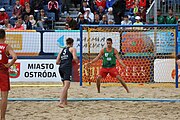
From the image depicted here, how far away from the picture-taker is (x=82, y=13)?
21.5m

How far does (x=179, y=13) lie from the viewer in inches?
851

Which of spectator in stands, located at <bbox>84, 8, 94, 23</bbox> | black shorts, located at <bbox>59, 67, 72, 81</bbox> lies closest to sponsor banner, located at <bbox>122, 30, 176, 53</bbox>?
spectator in stands, located at <bbox>84, 8, 94, 23</bbox>

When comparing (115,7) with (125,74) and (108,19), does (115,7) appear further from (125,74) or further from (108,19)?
(125,74)

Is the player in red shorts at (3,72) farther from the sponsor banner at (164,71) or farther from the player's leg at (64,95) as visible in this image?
the sponsor banner at (164,71)

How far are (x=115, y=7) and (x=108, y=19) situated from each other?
2.22 meters

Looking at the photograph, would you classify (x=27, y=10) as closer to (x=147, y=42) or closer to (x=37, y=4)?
(x=37, y=4)

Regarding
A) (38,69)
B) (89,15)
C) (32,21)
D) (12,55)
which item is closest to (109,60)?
(38,69)

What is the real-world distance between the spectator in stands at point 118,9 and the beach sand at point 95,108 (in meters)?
7.48

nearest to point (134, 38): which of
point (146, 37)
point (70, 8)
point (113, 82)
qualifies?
point (146, 37)

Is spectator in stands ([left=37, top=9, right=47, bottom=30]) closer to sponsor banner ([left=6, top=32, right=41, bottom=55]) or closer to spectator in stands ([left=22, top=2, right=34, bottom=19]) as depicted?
spectator in stands ([left=22, top=2, right=34, bottom=19])

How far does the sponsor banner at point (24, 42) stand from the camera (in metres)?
17.0

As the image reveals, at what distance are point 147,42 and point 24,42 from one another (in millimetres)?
4291

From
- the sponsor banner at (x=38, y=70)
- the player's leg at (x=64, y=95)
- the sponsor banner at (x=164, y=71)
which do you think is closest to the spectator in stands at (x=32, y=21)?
the sponsor banner at (x=38, y=70)

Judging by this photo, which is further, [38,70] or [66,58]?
[38,70]
